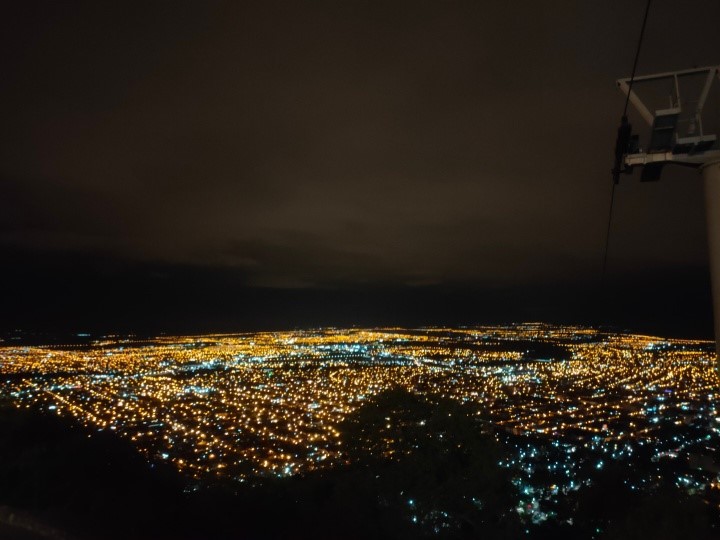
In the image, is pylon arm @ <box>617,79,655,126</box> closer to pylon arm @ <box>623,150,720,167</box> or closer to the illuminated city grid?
pylon arm @ <box>623,150,720,167</box>

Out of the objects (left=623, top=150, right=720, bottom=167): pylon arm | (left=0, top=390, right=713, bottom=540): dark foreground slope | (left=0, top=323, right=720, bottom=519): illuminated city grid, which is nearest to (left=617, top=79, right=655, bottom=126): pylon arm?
(left=623, top=150, right=720, bottom=167): pylon arm

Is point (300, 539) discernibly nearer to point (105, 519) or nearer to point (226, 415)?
point (105, 519)

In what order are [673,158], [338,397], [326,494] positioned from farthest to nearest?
[338,397]
[326,494]
[673,158]

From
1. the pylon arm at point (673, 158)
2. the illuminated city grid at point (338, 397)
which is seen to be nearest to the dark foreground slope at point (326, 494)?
the illuminated city grid at point (338, 397)

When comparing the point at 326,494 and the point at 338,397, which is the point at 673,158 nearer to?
the point at 326,494

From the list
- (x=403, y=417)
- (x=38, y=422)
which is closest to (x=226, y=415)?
(x=38, y=422)

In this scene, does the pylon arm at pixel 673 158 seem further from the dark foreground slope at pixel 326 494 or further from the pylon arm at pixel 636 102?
the dark foreground slope at pixel 326 494

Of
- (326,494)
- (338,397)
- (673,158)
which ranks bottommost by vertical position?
(338,397)

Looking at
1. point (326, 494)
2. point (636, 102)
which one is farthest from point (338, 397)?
point (636, 102)
